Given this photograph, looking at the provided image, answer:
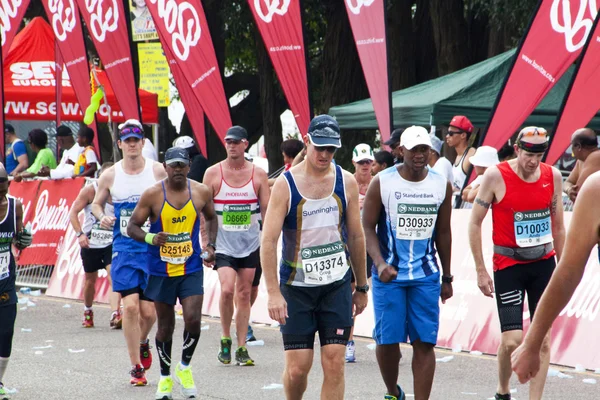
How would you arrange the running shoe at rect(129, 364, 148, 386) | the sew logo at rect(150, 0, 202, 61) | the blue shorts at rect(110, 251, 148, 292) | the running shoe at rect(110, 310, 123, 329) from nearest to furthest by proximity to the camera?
the running shoe at rect(129, 364, 148, 386), the blue shorts at rect(110, 251, 148, 292), the running shoe at rect(110, 310, 123, 329), the sew logo at rect(150, 0, 202, 61)

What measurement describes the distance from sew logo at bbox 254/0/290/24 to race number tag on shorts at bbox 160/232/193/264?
19.3ft

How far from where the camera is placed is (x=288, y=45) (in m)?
13.9

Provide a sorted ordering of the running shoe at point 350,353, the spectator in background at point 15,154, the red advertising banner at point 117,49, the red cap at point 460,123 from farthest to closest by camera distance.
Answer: the spectator in background at point 15,154 → the red advertising banner at point 117,49 → the red cap at point 460,123 → the running shoe at point 350,353

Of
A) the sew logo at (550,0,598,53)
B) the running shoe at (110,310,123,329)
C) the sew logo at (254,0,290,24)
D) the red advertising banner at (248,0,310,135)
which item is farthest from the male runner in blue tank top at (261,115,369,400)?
the sew logo at (254,0,290,24)

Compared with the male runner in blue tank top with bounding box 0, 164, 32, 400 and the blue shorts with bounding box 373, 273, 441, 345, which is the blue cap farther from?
the male runner in blue tank top with bounding box 0, 164, 32, 400

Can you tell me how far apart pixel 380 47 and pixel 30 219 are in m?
6.76

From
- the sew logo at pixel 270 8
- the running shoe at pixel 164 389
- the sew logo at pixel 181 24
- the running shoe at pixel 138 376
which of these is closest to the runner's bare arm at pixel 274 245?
the running shoe at pixel 164 389

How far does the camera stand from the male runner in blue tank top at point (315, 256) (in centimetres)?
667

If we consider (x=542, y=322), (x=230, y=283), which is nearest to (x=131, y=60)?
(x=230, y=283)

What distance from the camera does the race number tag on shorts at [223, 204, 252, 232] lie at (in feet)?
34.3

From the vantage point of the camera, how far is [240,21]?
25328 mm

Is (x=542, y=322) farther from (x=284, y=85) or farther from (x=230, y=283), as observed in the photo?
(x=284, y=85)

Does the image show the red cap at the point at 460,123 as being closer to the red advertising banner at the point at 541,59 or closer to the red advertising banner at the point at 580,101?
the red advertising banner at the point at 541,59

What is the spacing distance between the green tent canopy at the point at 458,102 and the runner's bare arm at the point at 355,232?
28.1 feet
